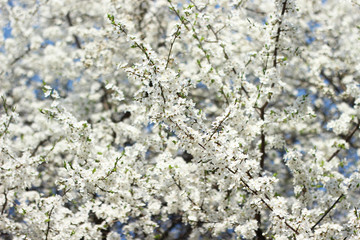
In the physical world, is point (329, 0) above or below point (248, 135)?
above

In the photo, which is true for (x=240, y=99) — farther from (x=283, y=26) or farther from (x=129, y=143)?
(x=129, y=143)

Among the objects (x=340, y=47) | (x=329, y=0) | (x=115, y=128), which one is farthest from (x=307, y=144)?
(x=115, y=128)

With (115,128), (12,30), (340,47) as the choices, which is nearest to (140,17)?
(115,128)

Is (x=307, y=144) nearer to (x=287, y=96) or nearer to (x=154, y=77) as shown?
(x=287, y=96)

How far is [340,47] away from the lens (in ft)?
32.4

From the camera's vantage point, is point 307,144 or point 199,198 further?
point 307,144

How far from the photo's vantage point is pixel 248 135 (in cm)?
537

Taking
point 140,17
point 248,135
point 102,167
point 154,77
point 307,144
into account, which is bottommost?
point 102,167

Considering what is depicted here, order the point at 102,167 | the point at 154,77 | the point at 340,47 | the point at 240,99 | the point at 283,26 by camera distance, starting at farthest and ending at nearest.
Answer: the point at 340,47 → the point at 240,99 → the point at 283,26 → the point at 102,167 → the point at 154,77

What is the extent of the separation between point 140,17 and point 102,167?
5.02 m

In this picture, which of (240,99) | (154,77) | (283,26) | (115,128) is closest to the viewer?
(154,77)

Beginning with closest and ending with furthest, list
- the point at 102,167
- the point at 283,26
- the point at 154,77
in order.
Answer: the point at 154,77
the point at 102,167
the point at 283,26

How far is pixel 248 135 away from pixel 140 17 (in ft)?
15.4

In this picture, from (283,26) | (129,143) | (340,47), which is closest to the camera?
(283,26)
